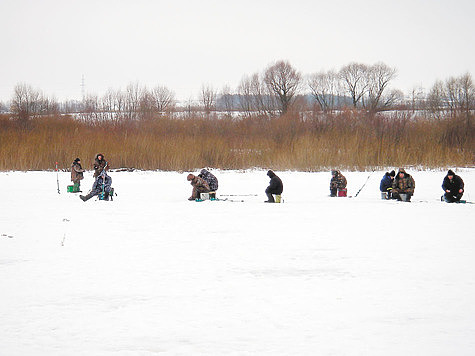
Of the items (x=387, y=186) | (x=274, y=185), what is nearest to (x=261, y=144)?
(x=387, y=186)

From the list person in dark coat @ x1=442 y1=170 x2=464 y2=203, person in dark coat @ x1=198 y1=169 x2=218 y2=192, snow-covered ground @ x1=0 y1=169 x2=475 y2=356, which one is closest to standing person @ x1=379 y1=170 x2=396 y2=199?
person in dark coat @ x1=442 y1=170 x2=464 y2=203

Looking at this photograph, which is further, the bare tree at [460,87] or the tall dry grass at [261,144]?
the bare tree at [460,87]

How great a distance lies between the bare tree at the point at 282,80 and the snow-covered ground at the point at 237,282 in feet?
130

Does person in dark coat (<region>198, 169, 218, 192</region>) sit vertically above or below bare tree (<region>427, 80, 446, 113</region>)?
below

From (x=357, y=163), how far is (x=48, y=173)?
15064 millimetres

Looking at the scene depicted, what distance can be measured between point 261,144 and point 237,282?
23.3m

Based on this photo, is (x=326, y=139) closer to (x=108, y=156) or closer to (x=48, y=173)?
(x=108, y=156)

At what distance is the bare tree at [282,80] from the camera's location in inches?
2090

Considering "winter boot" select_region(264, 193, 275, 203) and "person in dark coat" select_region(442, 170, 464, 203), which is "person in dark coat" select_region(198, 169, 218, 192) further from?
"person in dark coat" select_region(442, 170, 464, 203)

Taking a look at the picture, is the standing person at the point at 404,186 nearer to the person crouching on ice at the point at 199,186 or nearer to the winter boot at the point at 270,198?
the winter boot at the point at 270,198

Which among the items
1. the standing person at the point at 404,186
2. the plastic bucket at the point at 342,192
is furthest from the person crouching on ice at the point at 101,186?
the standing person at the point at 404,186

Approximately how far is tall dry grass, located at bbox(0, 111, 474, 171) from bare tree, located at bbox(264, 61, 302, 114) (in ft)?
67.2

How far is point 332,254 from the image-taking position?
8.92m

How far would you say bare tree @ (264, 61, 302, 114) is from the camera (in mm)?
53094
